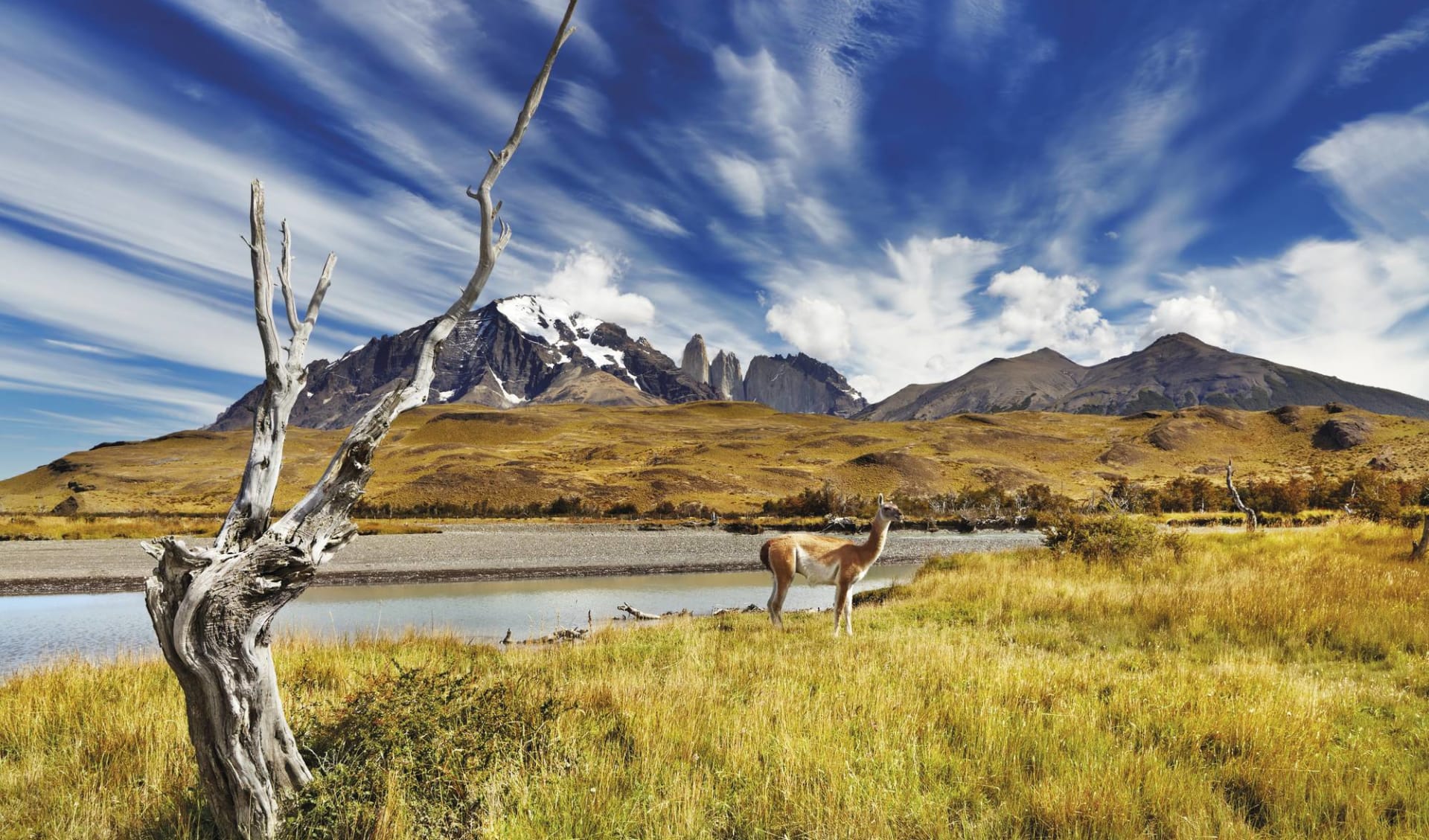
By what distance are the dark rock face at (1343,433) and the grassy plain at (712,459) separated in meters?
1.54

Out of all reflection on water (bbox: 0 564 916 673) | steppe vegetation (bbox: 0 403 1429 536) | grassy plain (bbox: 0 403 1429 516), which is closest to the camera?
reflection on water (bbox: 0 564 916 673)

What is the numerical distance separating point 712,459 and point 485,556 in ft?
215

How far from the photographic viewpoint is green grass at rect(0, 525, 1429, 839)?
4012 mm

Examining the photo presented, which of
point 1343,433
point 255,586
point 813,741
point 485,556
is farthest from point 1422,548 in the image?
point 1343,433

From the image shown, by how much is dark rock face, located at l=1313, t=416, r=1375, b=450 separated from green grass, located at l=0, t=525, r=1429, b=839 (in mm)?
125649

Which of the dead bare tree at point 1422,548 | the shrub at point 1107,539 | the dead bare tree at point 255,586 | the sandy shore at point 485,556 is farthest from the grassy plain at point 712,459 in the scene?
the dead bare tree at point 255,586

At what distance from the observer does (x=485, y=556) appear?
3284 cm

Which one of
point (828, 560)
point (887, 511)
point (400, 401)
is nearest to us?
point (400, 401)

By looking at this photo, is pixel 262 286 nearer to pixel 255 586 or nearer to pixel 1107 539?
pixel 255 586

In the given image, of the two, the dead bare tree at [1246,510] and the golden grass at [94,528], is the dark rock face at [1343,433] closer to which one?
the dead bare tree at [1246,510]

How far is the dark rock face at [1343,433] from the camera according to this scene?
99.2 meters

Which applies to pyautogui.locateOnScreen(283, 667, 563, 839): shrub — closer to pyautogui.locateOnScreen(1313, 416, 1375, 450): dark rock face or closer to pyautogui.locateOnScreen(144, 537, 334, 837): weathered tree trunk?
pyautogui.locateOnScreen(144, 537, 334, 837): weathered tree trunk

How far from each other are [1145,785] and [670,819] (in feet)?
→ 10.6

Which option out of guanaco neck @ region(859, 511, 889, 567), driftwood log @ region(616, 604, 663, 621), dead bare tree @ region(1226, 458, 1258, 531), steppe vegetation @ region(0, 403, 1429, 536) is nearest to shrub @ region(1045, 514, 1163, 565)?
dead bare tree @ region(1226, 458, 1258, 531)
